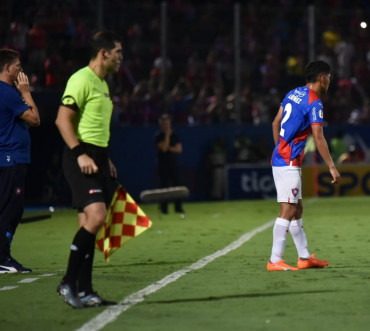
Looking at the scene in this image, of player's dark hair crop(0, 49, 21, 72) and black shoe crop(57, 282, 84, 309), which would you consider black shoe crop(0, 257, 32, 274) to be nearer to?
player's dark hair crop(0, 49, 21, 72)

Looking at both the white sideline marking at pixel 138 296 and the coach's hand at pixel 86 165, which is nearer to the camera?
the white sideline marking at pixel 138 296

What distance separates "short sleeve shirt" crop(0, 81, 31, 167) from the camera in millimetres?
9422

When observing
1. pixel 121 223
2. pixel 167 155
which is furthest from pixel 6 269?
pixel 167 155

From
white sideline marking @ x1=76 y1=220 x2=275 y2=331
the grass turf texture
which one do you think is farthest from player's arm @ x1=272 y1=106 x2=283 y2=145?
white sideline marking @ x1=76 y1=220 x2=275 y2=331

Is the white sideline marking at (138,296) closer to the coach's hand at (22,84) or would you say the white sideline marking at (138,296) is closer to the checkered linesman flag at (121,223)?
the checkered linesman flag at (121,223)

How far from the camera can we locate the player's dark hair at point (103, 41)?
24.1 ft

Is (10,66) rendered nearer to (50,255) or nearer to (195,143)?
(50,255)

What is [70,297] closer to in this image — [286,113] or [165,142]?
[286,113]

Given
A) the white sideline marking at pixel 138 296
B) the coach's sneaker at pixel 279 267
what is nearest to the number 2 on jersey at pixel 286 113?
the coach's sneaker at pixel 279 267

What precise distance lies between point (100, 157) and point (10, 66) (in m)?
2.58

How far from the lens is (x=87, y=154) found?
727cm

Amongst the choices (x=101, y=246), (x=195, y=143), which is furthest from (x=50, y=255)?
(x=195, y=143)

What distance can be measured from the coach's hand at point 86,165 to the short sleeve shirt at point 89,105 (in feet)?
1.03

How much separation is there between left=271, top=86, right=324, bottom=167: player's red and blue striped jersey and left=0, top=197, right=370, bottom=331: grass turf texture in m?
1.14
